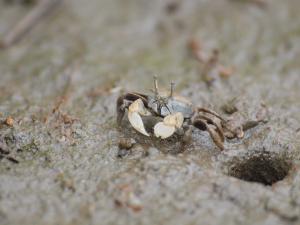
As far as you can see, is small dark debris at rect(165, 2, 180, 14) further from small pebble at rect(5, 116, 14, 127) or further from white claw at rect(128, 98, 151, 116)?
small pebble at rect(5, 116, 14, 127)

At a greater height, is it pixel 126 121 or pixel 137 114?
pixel 137 114

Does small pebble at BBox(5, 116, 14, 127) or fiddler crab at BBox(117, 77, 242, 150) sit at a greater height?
fiddler crab at BBox(117, 77, 242, 150)

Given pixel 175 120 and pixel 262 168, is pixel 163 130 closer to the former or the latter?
pixel 175 120

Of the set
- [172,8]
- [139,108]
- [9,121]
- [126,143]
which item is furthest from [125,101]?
[172,8]

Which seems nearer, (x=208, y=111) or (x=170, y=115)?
(x=170, y=115)

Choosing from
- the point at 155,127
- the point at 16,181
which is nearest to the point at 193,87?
the point at 155,127

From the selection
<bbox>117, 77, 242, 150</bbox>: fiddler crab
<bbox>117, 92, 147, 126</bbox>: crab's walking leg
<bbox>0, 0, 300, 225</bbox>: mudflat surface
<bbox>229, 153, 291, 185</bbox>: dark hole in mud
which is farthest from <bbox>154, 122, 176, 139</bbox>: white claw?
<bbox>229, 153, 291, 185</bbox>: dark hole in mud
